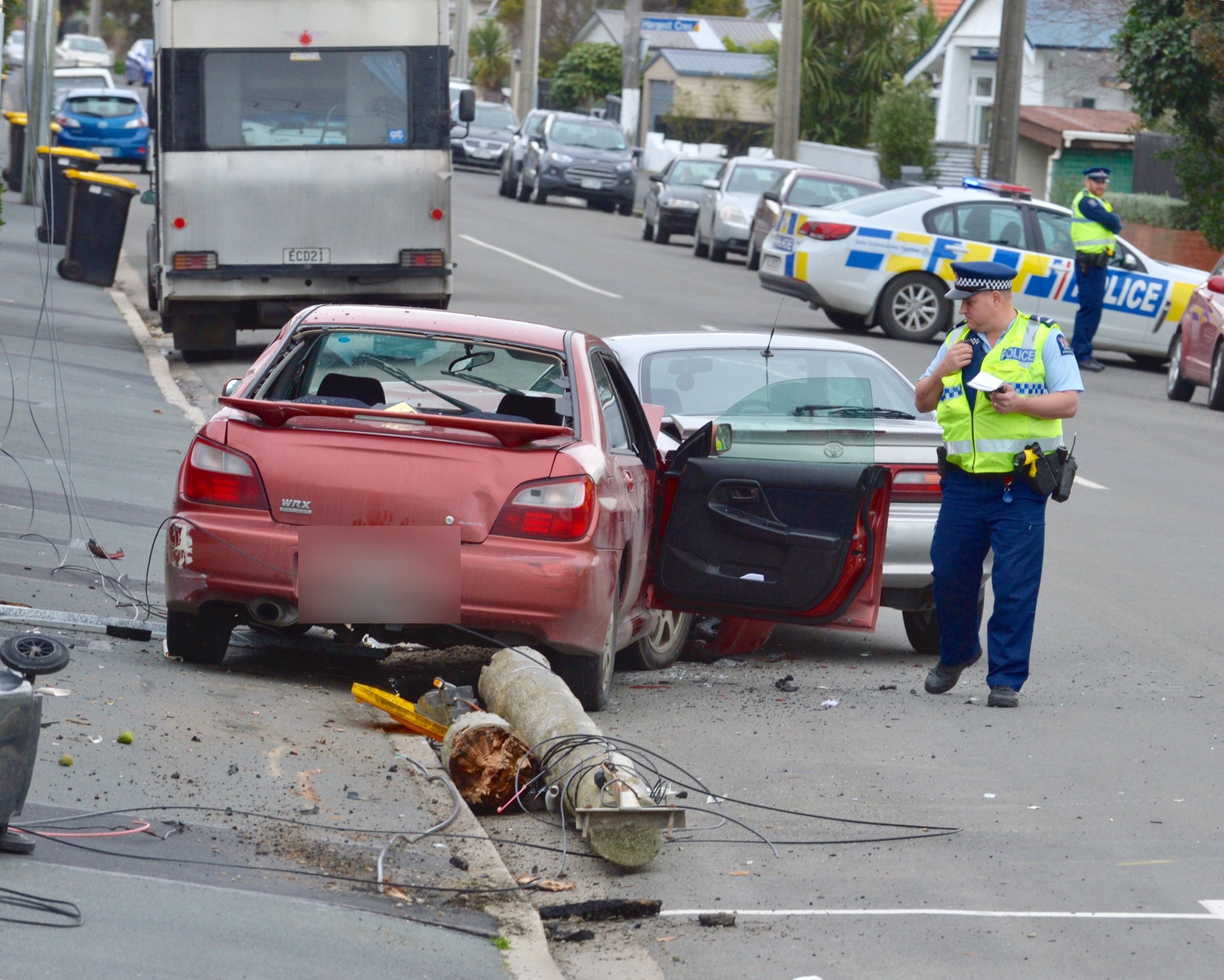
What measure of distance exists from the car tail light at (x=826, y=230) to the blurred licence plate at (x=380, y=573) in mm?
15121

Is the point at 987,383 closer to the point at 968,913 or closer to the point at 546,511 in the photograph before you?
the point at 546,511

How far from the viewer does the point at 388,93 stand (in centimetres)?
1714

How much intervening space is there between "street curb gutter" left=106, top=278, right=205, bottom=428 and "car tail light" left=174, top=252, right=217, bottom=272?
2.87 ft

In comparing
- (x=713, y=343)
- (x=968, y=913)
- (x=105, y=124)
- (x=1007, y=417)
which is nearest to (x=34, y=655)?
(x=968, y=913)

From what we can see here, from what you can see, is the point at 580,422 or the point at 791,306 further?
the point at 791,306

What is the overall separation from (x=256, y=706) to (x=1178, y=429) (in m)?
12.3

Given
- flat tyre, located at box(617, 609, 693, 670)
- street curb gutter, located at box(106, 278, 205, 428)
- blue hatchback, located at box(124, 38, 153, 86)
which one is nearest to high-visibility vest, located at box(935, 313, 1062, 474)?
flat tyre, located at box(617, 609, 693, 670)

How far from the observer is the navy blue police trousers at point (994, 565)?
7637 mm

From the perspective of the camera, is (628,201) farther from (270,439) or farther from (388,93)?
(270,439)

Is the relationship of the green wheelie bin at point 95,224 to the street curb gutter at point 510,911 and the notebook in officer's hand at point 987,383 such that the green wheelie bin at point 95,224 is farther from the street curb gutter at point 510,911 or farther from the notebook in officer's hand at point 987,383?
the street curb gutter at point 510,911

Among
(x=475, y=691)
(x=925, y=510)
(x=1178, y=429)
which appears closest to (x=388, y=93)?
(x=1178, y=429)

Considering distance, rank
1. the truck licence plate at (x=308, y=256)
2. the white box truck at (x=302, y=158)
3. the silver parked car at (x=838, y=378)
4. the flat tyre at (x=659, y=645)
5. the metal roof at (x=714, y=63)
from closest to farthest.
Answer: the flat tyre at (x=659, y=645) → the silver parked car at (x=838, y=378) → the white box truck at (x=302, y=158) → the truck licence plate at (x=308, y=256) → the metal roof at (x=714, y=63)

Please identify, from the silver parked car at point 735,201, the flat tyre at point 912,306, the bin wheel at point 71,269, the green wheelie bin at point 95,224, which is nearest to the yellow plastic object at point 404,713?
the flat tyre at point 912,306

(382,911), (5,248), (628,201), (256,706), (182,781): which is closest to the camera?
(382,911)
